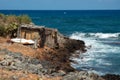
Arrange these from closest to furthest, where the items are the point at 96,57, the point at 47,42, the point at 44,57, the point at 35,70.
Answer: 1. the point at 35,70
2. the point at 44,57
3. the point at 47,42
4. the point at 96,57

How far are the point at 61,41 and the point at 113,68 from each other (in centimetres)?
860

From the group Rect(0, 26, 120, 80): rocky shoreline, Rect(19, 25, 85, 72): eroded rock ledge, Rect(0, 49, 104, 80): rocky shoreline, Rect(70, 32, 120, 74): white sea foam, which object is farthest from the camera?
Rect(70, 32, 120, 74): white sea foam

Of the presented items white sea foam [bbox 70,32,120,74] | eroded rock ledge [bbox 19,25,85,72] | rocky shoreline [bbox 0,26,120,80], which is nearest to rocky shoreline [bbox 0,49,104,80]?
rocky shoreline [bbox 0,26,120,80]

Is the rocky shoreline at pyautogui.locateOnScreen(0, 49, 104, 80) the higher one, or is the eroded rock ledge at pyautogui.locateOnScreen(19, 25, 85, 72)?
the eroded rock ledge at pyautogui.locateOnScreen(19, 25, 85, 72)

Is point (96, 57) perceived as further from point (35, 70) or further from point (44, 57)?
point (35, 70)

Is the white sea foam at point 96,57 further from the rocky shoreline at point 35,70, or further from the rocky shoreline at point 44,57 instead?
the rocky shoreline at point 35,70

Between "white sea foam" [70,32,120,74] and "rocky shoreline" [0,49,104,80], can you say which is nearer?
"rocky shoreline" [0,49,104,80]

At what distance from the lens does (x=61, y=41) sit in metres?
38.8

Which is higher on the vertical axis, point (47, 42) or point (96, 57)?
point (47, 42)

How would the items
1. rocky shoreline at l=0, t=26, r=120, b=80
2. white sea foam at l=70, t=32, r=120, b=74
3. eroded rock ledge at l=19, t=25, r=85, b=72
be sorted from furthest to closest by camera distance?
white sea foam at l=70, t=32, r=120, b=74 → eroded rock ledge at l=19, t=25, r=85, b=72 → rocky shoreline at l=0, t=26, r=120, b=80

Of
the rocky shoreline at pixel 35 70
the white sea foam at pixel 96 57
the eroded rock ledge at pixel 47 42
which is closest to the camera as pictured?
the rocky shoreline at pixel 35 70

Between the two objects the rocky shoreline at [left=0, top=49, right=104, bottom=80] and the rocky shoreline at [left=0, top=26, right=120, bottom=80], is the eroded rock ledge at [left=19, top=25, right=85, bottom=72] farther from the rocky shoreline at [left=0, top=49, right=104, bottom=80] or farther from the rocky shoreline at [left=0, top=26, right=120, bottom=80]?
the rocky shoreline at [left=0, top=49, right=104, bottom=80]

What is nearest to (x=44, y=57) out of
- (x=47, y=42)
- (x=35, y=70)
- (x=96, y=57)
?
(x=47, y=42)

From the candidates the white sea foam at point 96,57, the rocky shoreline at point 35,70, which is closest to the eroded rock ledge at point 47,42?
the white sea foam at point 96,57
